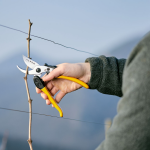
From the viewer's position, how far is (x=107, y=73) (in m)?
0.75

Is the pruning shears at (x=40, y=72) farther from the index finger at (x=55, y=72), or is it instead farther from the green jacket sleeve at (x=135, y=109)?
the green jacket sleeve at (x=135, y=109)

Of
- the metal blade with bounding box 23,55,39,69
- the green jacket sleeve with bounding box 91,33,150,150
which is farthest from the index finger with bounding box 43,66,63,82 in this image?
the green jacket sleeve with bounding box 91,33,150,150

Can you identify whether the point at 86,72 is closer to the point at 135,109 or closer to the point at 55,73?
the point at 55,73

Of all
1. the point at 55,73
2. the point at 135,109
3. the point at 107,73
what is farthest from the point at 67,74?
the point at 135,109

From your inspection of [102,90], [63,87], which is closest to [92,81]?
[102,90]

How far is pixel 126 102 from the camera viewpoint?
283mm

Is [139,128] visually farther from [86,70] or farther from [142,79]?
[86,70]

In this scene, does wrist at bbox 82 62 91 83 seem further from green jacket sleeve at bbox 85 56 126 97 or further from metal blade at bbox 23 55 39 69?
metal blade at bbox 23 55 39 69

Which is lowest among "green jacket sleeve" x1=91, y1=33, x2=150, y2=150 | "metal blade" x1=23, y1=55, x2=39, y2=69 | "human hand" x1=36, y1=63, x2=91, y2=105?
"human hand" x1=36, y1=63, x2=91, y2=105

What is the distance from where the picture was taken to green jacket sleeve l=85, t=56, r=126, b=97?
0.75m

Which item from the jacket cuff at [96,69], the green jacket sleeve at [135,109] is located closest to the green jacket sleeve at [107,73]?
the jacket cuff at [96,69]

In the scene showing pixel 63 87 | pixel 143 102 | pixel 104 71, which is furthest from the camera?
pixel 63 87

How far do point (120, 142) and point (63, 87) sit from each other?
24.9 inches

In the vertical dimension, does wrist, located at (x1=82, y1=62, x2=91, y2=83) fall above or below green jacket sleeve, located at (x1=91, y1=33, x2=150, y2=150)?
below
